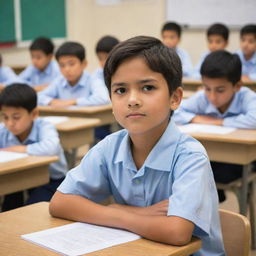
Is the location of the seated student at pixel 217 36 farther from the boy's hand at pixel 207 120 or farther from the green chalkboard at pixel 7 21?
the boy's hand at pixel 207 120

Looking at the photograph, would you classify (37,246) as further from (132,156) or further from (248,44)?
(248,44)

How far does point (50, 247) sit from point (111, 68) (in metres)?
0.56

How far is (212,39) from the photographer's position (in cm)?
683

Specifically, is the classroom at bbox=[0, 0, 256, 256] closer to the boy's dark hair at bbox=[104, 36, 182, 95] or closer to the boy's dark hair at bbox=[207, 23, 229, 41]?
the boy's dark hair at bbox=[104, 36, 182, 95]

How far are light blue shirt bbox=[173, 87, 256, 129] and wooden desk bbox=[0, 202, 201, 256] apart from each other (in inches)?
71.7

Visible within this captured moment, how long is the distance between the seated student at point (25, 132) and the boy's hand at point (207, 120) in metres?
0.91

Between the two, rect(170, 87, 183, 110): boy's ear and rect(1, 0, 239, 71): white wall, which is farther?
rect(1, 0, 239, 71): white wall

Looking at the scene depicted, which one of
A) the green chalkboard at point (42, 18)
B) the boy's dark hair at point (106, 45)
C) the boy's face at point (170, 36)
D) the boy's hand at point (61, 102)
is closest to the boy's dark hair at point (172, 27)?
the boy's face at point (170, 36)

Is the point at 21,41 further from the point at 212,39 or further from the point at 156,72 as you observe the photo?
the point at 156,72

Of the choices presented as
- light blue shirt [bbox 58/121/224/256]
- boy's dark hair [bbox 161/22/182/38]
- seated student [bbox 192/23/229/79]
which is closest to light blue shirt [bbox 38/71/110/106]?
seated student [bbox 192/23/229/79]

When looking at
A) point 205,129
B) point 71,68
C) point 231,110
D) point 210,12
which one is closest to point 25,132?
point 205,129

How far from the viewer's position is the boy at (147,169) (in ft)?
4.94

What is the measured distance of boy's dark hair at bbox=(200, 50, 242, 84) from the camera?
3.23m

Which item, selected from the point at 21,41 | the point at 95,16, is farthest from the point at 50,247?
the point at 95,16
